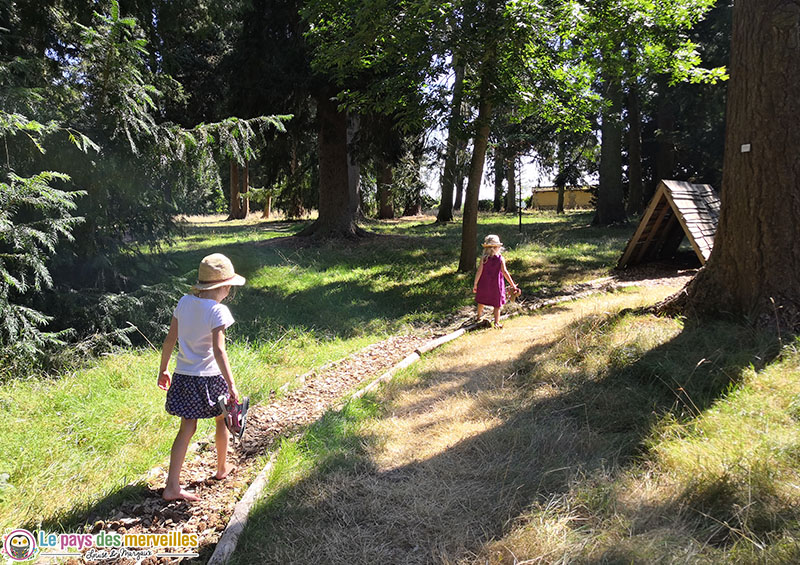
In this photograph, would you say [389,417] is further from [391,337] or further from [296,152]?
[296,152]

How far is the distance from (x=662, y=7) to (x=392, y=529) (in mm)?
10012

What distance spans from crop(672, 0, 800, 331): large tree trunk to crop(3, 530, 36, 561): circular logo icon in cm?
558

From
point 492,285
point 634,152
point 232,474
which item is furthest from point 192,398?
point 634,152

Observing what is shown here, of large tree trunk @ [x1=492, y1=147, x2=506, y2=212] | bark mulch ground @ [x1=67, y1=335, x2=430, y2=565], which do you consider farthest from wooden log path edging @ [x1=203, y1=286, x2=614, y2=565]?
large tree trunk @ [x1=492, y1=147, x2=506, y2=212]

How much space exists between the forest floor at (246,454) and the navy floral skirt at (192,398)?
578 millimetres

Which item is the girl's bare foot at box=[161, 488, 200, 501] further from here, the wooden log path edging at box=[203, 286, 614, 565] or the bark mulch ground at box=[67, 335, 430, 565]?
the wooden log path edging at box=[203, 286, 614, 565]

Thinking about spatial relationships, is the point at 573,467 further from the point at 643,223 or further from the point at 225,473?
the point at 643,223

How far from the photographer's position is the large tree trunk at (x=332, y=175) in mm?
13867

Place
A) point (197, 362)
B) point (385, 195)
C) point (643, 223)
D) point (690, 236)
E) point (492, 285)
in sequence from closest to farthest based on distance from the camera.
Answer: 1. point (197, 362)
2. point (492, 285)
3. point (690, 236)
4. point (643, 223)
5. point (385, 195)

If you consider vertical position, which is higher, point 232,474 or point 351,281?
point 351,281

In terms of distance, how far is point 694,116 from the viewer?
21.2m

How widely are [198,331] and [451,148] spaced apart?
47.9 ft

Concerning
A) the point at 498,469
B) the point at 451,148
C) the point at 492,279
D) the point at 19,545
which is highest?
the point at 451,148

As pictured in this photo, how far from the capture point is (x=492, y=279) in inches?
281
